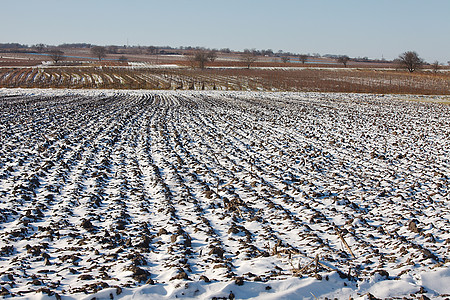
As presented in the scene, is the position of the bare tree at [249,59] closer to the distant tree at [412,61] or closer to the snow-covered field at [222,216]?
the distant tree at [412,61]

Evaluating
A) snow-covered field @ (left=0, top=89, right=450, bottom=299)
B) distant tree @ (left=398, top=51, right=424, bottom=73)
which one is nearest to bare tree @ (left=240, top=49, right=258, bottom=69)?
distant tree @ (left=398, top=51, right=424, bottom=73)

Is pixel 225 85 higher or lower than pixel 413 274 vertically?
higher

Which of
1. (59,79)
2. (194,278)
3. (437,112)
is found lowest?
(194,278)

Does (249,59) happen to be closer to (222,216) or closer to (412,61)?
(412,61)

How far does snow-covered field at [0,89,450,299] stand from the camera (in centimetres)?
502

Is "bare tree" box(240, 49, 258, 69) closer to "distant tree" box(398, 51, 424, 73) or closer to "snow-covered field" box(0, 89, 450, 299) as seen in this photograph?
"distant tree" box(398, 51, 424, 73)

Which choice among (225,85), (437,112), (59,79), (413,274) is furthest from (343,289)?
(59,79)

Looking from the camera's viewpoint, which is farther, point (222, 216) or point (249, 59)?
point (249, 59)

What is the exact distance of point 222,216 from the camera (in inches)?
303

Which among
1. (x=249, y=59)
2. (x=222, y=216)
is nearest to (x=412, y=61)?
(x=249, y=59)

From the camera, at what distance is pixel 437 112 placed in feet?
87.3

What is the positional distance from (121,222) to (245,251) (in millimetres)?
2645

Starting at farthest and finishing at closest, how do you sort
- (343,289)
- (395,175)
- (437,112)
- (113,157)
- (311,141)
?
(437,112) → (311,141) → (113,157) → (395,175) → (343,289)

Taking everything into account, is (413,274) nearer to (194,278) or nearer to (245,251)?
(245,251)
